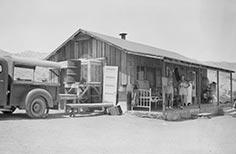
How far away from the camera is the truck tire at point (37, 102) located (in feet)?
30.7

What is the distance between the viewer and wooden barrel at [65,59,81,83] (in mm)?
12953

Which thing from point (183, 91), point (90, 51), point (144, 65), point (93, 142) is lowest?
point (93, 142)

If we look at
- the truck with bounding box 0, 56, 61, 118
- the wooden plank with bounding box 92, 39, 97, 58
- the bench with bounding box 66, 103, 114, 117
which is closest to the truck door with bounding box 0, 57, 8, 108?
the truck with bounding box 0, 56, 61, 118

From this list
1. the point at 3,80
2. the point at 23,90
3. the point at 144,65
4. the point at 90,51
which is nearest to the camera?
the point at 3,80

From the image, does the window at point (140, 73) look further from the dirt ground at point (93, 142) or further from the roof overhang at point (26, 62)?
the dirt ground at point (93, 142)

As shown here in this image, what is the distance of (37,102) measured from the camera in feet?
31.9

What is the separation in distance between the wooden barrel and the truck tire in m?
3.10

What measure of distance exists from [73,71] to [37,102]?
362 cm

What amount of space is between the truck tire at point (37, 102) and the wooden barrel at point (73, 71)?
122 inches

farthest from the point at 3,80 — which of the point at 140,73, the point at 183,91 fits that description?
the point at 183,91

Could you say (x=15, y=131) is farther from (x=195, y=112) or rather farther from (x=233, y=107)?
(x=233, y=107)

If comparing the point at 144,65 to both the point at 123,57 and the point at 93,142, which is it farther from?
the point at 93,142

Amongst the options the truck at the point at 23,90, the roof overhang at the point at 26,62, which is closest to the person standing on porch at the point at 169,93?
the truck at the point at 23,90
